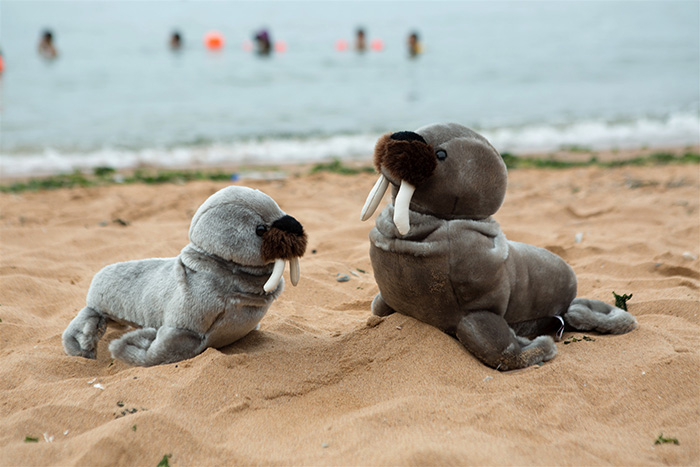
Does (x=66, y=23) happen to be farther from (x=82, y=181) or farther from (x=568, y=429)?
(x=568, y=429)

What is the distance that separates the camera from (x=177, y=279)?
3041 mm

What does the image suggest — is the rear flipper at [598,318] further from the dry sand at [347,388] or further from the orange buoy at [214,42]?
the orange buoy at [214,42]

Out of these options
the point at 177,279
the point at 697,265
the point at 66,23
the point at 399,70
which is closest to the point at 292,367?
the point at 177,279

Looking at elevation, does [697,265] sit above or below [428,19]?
below

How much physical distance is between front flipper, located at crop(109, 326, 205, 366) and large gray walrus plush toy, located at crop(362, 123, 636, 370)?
1.01m

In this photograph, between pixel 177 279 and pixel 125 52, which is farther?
pixel 125 52

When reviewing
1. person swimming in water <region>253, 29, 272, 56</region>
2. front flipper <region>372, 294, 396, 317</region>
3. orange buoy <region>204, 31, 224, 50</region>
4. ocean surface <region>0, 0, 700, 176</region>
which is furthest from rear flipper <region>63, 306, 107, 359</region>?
orange buoy <region>204, 31, 224, 50</region>

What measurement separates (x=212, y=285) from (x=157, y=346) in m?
0.39

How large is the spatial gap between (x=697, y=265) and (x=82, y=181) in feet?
22.6

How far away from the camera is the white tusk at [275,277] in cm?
291

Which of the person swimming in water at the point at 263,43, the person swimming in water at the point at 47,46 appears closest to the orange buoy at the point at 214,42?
the person swimming in water at the point at 263,43

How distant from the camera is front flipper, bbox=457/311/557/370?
2984 millimetres

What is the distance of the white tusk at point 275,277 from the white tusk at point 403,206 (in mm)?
582

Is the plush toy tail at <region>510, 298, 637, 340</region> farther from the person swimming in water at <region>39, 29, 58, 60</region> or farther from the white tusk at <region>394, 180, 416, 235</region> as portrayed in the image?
the person swimming in water at <region>39, 29, 58, 60</region>
